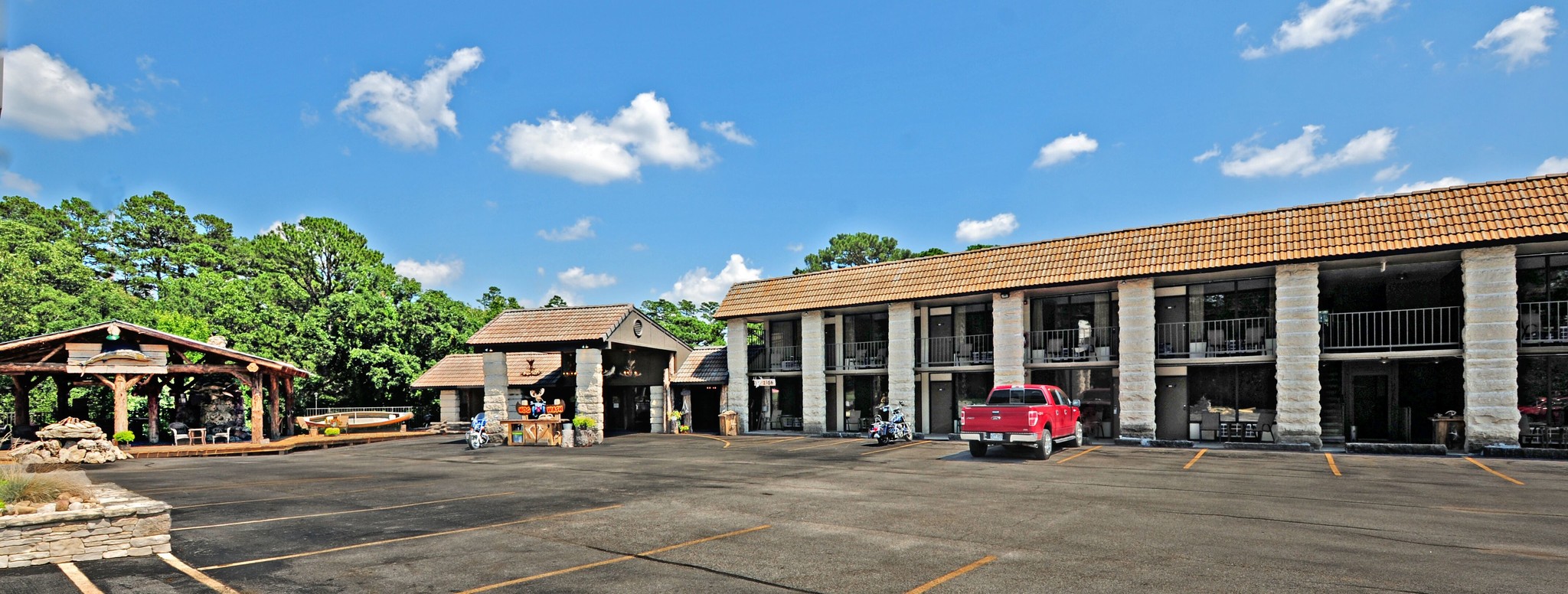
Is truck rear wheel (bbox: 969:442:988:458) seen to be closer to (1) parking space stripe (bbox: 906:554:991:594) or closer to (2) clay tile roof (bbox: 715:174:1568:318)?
(2) clay tile roof (bbox: 715:174:1568:318)

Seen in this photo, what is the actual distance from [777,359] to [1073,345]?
1376 centimetres

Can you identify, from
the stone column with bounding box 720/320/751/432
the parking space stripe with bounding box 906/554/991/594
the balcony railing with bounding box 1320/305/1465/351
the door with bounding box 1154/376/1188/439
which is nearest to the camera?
the parking space stripe with bounding box 906/554/991/594

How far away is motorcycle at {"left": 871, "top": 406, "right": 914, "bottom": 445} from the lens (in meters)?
26.6

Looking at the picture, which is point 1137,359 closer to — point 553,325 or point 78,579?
point 553,325

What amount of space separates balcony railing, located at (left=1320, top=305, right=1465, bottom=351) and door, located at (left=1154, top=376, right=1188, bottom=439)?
4.46m

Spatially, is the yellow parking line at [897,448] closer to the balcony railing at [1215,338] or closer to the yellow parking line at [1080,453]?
the yellow parking line at [1080,453]

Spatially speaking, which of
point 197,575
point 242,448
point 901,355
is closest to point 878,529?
point 197,575

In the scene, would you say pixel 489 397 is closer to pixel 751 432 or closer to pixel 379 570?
pixel 751 432

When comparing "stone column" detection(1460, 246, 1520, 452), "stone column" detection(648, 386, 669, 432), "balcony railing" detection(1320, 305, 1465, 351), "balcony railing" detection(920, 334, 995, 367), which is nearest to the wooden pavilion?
"stone column" detection(648, 386, 669, 432)

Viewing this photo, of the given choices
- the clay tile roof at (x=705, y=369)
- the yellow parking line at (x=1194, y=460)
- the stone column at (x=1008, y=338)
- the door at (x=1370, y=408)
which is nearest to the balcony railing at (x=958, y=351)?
the stone column at (x=1008, y=338)

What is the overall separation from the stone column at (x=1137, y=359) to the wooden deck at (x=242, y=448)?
3036cm

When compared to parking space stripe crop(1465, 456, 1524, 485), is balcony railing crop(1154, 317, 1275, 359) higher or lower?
higher

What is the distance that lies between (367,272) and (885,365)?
3330 cm

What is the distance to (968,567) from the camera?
340 inches
